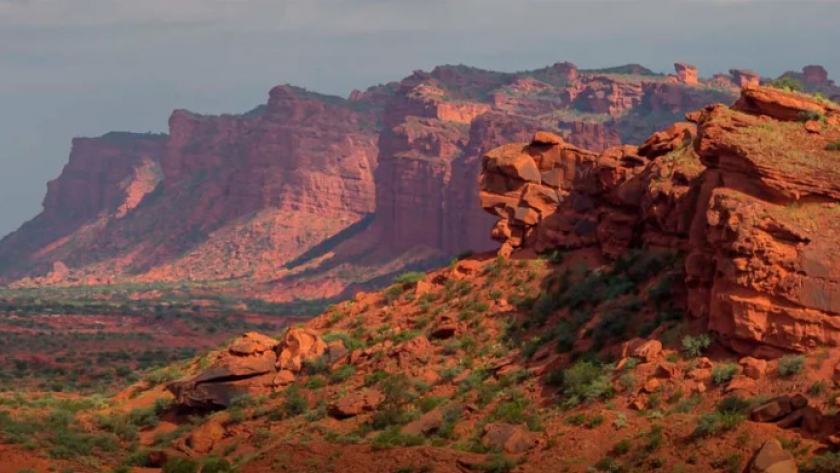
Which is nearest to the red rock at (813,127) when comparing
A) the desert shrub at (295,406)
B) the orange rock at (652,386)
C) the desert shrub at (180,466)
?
the orange rock at (652,386)

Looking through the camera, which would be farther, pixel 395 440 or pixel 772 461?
pixel 395 440

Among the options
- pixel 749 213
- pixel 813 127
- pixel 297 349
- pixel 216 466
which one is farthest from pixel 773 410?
pixel 297 349

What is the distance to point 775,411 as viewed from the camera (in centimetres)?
3325

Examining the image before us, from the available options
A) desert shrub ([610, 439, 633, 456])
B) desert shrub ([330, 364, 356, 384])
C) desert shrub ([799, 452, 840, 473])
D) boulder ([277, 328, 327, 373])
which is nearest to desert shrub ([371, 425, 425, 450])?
desert shrub ([610, 439, 633, 456])

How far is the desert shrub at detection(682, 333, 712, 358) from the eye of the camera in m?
37.1

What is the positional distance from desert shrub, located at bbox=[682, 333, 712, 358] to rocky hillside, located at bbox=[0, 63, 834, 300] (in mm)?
97767

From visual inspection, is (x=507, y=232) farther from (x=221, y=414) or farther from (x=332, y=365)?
(x=221, y=414)

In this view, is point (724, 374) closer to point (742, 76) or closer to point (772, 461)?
point (772, 461)

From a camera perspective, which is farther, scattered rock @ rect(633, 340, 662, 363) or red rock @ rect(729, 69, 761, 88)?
red rock @ rect(729, 69, 761, 88)

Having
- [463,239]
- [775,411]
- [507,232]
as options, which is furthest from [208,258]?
[775,411]

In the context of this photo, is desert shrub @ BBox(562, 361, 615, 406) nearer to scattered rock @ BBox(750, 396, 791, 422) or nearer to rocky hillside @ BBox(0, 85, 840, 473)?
rocky hillside @ BBox(0, 85, 840, 473)

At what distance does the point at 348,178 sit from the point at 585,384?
136164 millimetres

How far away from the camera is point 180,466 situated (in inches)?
1569

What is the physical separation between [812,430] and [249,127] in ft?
531
